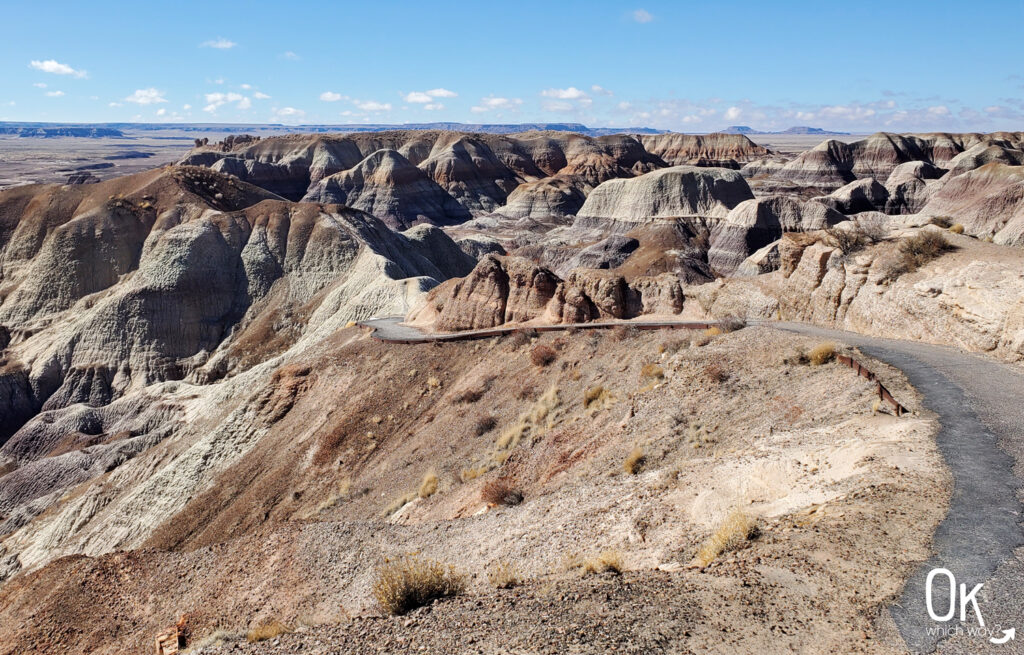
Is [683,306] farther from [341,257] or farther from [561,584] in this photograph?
[341,257]

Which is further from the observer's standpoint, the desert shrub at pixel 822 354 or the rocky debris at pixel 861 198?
the rocky debris at pixel 861 198

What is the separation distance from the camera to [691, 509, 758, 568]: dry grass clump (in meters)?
8.31

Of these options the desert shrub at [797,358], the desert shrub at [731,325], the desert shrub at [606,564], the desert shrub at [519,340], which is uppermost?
the desert shrub at [797,358]

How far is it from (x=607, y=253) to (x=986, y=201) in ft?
103

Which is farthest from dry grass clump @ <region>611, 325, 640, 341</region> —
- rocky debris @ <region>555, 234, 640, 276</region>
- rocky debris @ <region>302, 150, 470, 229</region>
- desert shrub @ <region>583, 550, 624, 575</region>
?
rocky debris @ <region>302, 150, 470, 229</region>

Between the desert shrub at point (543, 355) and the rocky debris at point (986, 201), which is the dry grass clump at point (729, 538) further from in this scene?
the rocky debris at point (986, 201)

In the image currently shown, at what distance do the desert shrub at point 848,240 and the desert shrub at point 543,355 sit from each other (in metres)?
9.62

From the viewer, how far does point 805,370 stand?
550 inches

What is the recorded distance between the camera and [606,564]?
8844 mm

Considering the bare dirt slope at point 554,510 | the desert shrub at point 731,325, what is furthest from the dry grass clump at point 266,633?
the desert shrub at point 731,325

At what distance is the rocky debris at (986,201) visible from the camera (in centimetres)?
4856

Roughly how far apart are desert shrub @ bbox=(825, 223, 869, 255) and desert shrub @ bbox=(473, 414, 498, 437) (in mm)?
11989

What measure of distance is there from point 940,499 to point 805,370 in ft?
19.8

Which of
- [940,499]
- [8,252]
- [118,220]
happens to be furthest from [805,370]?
[8,252]
